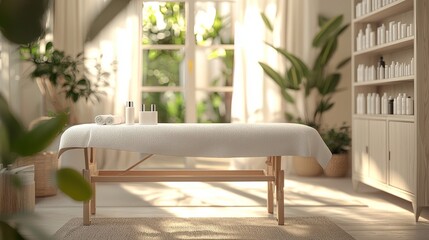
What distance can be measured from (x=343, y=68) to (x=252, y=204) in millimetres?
2305

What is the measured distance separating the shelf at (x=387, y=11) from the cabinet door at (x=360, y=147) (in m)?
0.73

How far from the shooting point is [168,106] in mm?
7547

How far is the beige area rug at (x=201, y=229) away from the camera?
319cm

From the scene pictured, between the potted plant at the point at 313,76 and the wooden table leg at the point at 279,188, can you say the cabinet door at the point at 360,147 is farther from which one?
the wooden table leg at the point at 279,188

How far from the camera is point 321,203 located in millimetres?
4297

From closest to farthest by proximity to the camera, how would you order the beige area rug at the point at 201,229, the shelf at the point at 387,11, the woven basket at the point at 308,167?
the beige area rug at the point at 201,229, the shelf at the point at 387,11, the woven basket at the point at 308,167

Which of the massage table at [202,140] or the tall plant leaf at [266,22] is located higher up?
the tall plant leaf at [266,22]

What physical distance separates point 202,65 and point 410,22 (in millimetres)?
3789

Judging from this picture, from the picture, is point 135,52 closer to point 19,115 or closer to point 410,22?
point 410,22

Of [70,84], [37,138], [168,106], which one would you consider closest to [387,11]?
[70,84]

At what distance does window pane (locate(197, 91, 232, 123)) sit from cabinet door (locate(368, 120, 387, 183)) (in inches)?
123

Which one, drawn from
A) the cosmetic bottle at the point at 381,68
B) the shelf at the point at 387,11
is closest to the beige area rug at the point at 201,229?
the cosmetic bottle at the point at 381,68

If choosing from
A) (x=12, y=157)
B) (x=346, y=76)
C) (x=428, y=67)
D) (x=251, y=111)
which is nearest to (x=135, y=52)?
(x=251, y=111)

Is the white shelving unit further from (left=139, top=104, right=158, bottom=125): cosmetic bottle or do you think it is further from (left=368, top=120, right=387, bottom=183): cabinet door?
(left=139, top=104, right=158, bottom=125): cosmetic bottle
